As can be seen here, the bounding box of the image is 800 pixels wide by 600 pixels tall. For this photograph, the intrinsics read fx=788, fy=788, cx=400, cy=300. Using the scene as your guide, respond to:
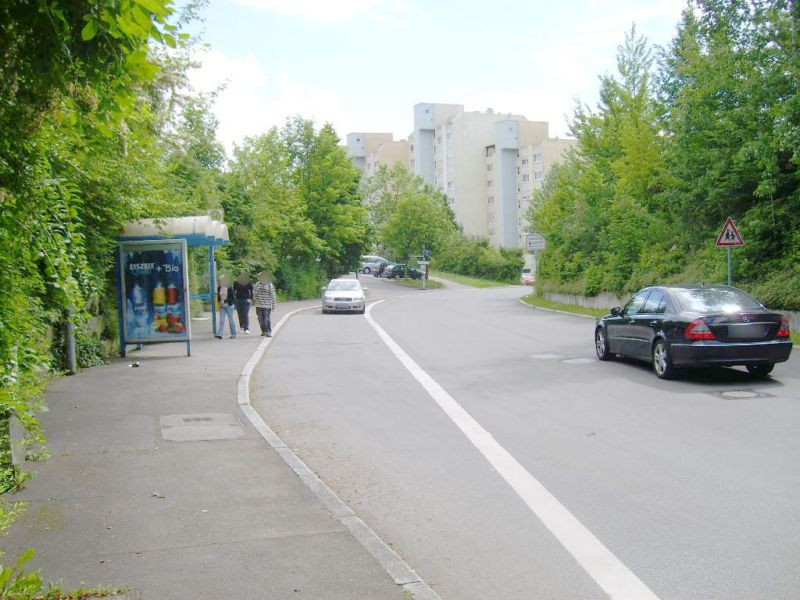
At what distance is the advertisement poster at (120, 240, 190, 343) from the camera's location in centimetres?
1538

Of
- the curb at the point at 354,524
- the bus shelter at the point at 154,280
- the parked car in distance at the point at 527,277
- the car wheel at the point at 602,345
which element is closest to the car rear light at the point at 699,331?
the car wheel at the point at 602,345

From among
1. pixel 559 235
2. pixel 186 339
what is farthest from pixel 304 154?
pixel 186 339

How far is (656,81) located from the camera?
37094mm

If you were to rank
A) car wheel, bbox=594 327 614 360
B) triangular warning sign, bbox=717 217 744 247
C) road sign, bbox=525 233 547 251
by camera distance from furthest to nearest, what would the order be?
road sign, bbox=525 233 547 251 < triangular warning sign, bbox=717 217 744 247 < car wheel, bbox=594 327 614 360

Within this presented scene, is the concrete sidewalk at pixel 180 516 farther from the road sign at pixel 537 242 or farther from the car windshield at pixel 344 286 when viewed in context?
the road sign at pixel 537 242

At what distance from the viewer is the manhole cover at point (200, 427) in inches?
326

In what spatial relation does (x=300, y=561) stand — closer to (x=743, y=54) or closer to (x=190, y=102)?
(x=190, y=102)

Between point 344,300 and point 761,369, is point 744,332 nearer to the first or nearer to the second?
point 761,369

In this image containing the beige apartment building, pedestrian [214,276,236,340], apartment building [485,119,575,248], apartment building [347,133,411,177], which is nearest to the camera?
pedestrian [214,276,236,340]

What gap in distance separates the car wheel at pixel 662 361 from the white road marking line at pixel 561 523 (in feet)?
12.4

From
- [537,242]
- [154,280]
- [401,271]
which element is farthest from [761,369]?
[401,271]

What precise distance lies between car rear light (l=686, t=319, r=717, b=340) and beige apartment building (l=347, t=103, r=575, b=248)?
3641 inches

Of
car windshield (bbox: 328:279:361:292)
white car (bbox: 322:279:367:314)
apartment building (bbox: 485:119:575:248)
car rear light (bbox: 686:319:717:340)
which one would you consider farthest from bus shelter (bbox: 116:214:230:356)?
apartment building (bbox: 485:119:575:248)

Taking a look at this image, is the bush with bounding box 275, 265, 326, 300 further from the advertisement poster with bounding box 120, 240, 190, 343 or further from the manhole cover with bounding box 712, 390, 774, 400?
the manhole cover with bounding box 712, 390, 774, 400
